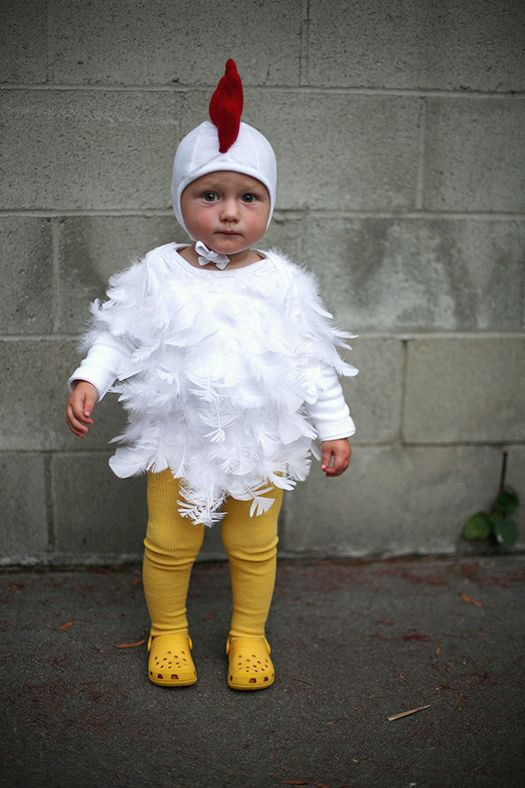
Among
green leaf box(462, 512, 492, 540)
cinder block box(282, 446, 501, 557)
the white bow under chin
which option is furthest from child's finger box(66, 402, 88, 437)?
green leaf box(462, 512, 492, 540)

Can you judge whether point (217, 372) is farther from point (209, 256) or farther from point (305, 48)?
point (305, 48)

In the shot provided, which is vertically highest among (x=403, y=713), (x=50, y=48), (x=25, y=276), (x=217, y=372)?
(x=50, y=48)

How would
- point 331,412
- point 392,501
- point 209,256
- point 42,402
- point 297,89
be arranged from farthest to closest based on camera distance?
1. point 392,501
2. point 42,402
3. point 297,89
4. point 331,412
5. point 209,256

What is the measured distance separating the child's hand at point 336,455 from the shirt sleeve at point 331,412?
19 mm

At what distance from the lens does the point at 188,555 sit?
93.8 inches

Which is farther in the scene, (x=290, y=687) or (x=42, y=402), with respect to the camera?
(x=42, y=402)

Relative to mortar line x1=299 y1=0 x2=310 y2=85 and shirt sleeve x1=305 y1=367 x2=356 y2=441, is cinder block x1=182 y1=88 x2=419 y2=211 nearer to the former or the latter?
mortar line x1=299 y1=0 x2=310 y2=85

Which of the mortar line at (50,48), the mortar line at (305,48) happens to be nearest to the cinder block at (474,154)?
the mortar line at (305,48)

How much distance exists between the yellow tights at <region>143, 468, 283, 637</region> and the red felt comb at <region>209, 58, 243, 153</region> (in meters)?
1.00

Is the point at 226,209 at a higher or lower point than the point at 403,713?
higher

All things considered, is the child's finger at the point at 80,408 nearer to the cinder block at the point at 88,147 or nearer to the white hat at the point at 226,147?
the white hat at the point at 226,147

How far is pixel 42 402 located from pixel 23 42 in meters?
1.33

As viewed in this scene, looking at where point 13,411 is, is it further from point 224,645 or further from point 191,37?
point 191,37

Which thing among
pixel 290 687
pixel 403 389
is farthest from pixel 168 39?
pixel 290 687
